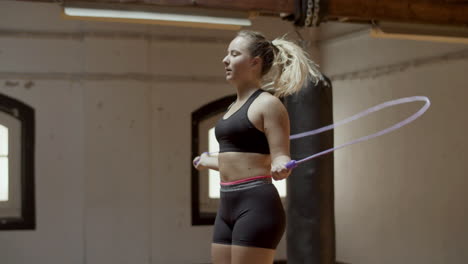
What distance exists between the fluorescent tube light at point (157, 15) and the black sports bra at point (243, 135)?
1.78 m

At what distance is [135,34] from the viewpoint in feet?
22.8

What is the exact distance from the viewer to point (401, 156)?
621 centimetres

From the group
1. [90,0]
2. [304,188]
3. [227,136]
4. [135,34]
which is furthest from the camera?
[135,34]

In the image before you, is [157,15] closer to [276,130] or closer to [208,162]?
[208,162]

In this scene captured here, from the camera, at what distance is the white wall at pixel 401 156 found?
5.57 m

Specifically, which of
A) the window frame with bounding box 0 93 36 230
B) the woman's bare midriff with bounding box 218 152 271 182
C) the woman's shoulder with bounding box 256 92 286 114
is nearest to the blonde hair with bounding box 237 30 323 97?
the woman's shoulder with bounding box 256 92 286 114

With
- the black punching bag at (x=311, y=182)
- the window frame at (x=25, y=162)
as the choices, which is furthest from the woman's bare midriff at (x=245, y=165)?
the window frame at (x=25, y=162)

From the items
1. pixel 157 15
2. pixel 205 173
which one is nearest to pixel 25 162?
pixel 205 173

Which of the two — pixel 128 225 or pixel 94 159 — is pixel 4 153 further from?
pixel 128 225

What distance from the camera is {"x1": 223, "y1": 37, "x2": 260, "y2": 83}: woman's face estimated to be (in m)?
2.63

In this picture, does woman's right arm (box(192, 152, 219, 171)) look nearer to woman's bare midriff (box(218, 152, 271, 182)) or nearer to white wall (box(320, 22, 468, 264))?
woman's bare midriff (box(218, 152, 271, 182))

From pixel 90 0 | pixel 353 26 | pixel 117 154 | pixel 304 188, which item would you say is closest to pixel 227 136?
pixel 90 0

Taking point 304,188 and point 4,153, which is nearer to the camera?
point 304,188

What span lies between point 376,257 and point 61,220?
352 cm
